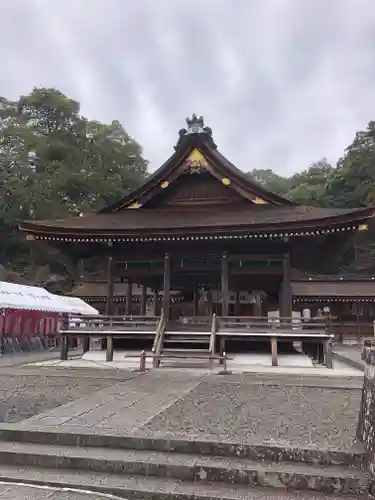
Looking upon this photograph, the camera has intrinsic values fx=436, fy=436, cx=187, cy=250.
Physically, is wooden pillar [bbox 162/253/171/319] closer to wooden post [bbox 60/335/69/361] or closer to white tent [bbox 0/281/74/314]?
wooden post [bbox 60/335/69/361]

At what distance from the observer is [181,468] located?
421cm

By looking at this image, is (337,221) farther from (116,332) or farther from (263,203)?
(116,332)

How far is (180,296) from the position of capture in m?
21.6

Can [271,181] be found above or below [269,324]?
above

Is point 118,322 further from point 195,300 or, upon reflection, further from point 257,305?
point 257,305

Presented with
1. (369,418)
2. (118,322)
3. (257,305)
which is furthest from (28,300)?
(369,418)

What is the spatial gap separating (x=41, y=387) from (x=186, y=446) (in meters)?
5.15

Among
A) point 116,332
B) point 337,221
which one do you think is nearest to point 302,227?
point 337,221

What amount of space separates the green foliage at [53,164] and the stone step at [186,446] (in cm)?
3718

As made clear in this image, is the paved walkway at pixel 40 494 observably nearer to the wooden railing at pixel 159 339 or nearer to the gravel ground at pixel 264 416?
the gravel ground at pixel 264 416

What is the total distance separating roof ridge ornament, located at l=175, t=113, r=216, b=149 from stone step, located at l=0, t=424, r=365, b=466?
1367 cm

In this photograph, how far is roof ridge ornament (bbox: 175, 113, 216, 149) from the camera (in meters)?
17.1

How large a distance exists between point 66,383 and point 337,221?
8934 mm

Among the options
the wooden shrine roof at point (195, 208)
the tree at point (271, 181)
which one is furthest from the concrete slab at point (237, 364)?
the tree at point (271, 181)
